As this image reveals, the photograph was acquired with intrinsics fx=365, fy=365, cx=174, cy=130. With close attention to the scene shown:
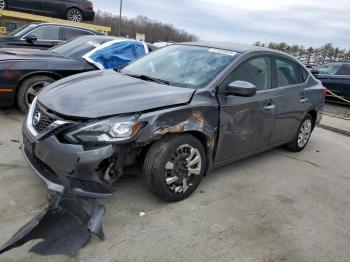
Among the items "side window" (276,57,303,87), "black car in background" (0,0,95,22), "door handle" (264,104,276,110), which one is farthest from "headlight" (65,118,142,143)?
"black car in background" (0,0,95,22)

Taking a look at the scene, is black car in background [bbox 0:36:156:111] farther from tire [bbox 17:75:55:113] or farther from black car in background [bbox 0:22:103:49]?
black car in background [bbox 0:22:103:49]

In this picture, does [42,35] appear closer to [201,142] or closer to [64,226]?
[201,142]

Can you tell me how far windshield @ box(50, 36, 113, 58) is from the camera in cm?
689

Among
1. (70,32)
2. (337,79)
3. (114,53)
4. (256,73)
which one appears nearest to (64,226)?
(256,73)

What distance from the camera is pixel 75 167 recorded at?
2.94 m

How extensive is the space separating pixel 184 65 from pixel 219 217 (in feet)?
5.79

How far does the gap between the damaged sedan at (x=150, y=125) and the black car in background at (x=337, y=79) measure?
7665 mm

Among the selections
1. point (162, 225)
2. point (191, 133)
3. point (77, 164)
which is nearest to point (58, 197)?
point (77, 164)

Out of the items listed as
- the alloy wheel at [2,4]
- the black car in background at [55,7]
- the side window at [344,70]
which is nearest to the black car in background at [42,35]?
the black car in background at [55,7]

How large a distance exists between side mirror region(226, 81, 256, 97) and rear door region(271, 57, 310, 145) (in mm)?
985

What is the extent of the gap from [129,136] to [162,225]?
862 millimetres

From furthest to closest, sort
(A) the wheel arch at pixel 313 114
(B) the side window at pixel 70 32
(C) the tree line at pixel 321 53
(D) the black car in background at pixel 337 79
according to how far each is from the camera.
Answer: (C) the tree line at pixel 321 53 < (D) the black car in background at pixel 337 79 < (B) the side window at pixel 70 32 < (A) the wheel arch at pixel 313 114

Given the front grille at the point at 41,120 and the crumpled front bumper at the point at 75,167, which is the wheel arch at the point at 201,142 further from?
the front grille at the point at 41,120

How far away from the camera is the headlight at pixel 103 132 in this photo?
299 cm
